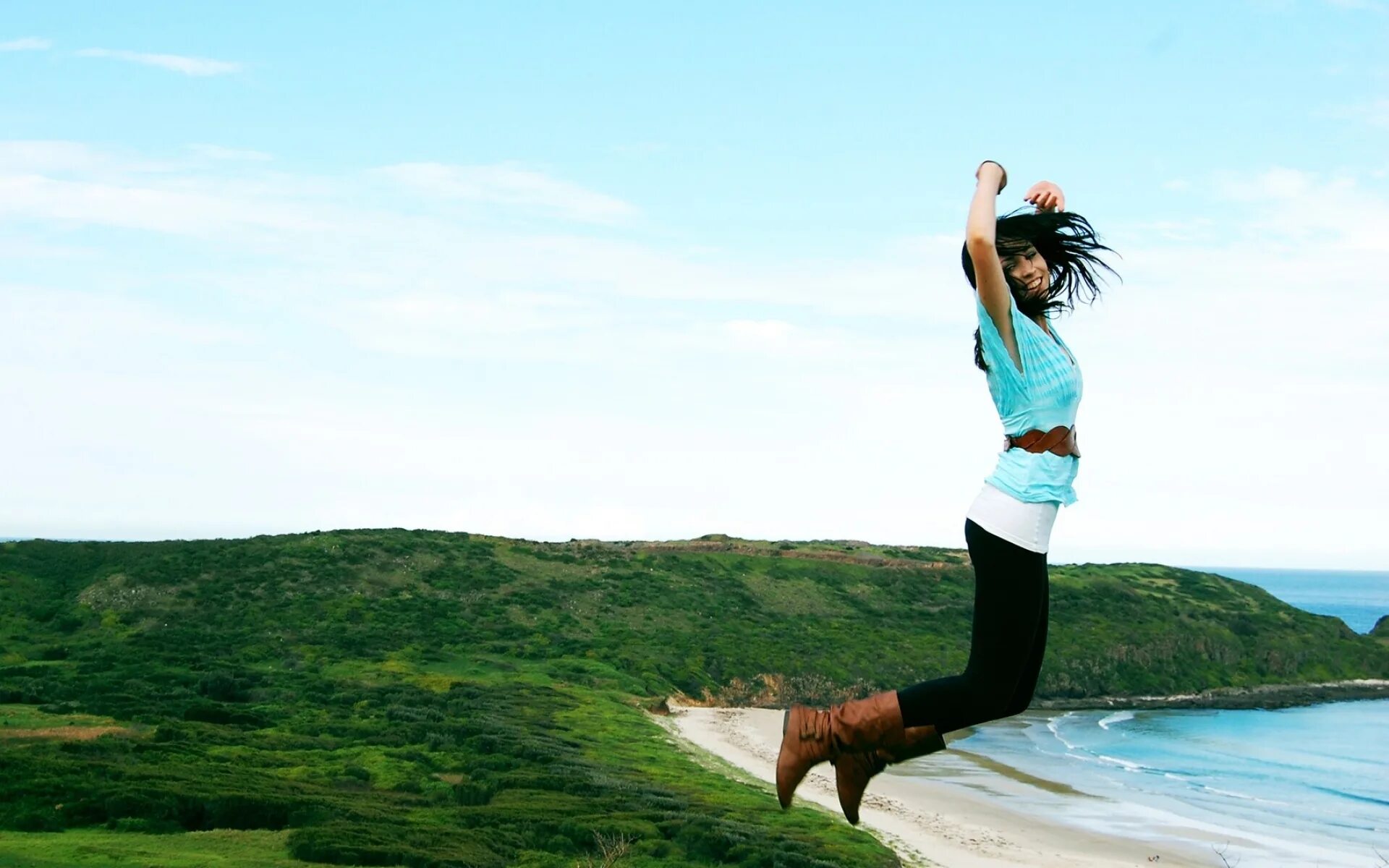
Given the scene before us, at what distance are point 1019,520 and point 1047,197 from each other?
3.47 ft

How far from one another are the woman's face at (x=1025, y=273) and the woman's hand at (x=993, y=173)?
0.75 feet

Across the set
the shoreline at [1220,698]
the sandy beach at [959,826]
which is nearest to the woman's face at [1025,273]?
the sandy beach at [959,826]

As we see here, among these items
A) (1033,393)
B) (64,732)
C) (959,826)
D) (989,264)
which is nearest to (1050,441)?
(1033,393)

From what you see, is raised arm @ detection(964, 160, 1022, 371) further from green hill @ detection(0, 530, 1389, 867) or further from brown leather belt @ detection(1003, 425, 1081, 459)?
green hill @ detection(0, 530, 1389, 867)

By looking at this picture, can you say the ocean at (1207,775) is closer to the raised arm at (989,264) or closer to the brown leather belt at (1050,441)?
the brown leather belt at (1050,441)

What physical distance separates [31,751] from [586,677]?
1089 inches

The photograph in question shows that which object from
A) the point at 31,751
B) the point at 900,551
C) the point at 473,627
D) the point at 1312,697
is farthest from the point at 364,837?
the point at 900,551

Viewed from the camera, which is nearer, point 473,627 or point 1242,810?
point 1242,810

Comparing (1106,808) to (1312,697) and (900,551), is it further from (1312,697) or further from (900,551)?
(900,551)

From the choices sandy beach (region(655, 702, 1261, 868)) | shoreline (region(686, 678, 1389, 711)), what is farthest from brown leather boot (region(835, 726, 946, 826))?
shoreline (region(686, 678, 1389, 711))

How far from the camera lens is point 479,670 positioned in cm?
4691

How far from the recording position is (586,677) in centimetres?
4866

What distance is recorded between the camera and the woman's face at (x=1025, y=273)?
369 cm

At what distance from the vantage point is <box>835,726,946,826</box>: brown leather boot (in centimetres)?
373
